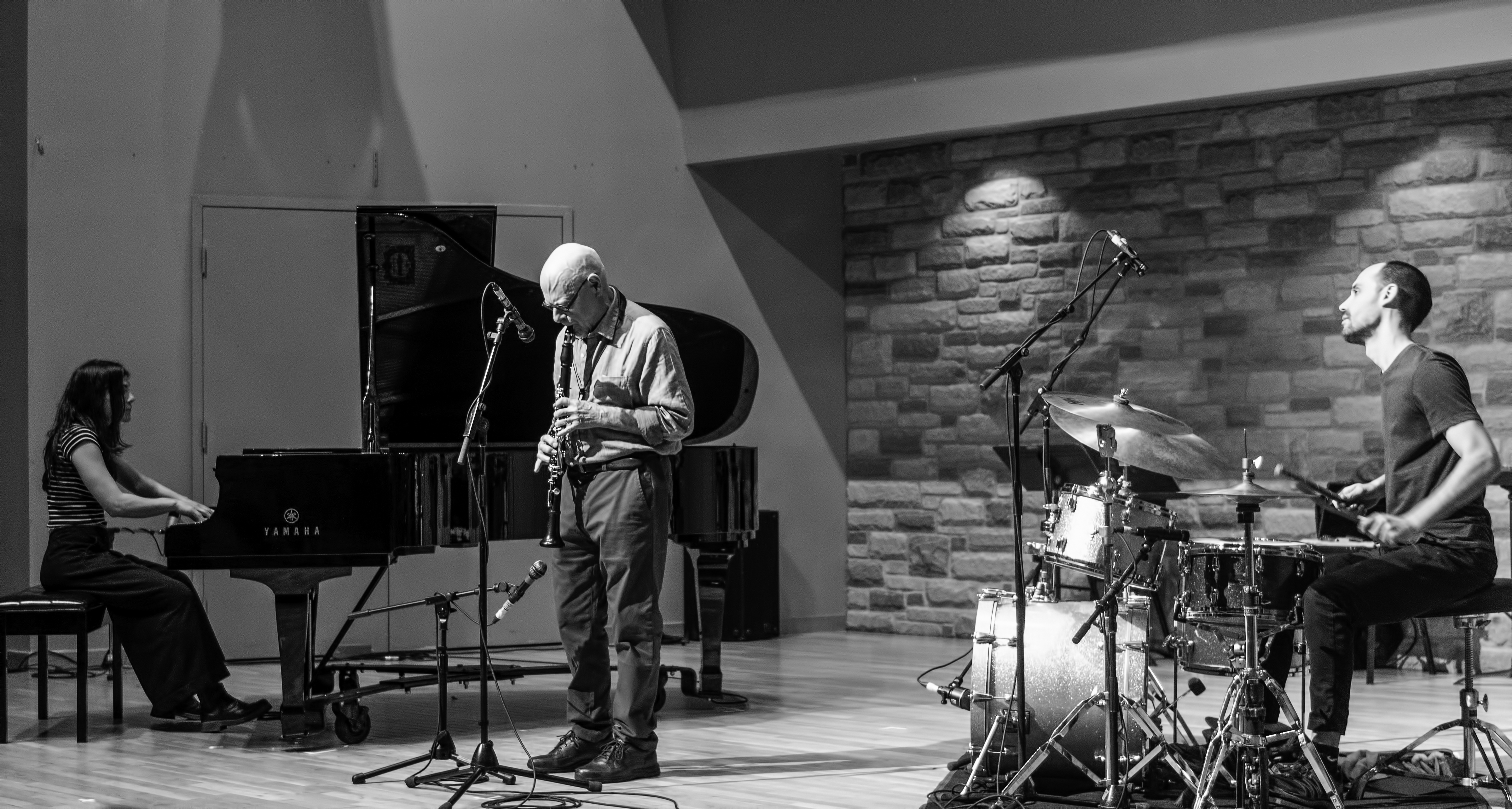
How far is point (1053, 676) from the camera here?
499 cm

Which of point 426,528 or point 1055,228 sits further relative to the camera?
point 1055,228

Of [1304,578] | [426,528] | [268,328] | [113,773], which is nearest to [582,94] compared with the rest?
[268,328]

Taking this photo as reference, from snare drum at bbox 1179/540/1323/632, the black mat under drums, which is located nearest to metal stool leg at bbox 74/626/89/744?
the black mat under drums

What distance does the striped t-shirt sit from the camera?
657cm

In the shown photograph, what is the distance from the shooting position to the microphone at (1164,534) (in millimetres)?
4676

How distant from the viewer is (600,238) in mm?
9711

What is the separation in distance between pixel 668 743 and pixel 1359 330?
2.89 meters

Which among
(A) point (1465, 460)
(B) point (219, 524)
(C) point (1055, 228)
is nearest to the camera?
(A) point (1465, 460)

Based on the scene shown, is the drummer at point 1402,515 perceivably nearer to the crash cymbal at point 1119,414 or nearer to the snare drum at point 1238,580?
the snare drum at point 1238,580

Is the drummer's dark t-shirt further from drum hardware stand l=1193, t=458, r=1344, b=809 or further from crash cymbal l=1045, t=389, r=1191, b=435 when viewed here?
crash cymbal l=1045, t=389, r=1191, b=435

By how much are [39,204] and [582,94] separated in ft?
10.1

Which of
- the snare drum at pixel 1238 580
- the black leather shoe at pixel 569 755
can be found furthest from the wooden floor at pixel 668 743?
the snare drum at pixel 1238 580

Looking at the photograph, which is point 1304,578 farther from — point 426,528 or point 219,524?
point 219,524

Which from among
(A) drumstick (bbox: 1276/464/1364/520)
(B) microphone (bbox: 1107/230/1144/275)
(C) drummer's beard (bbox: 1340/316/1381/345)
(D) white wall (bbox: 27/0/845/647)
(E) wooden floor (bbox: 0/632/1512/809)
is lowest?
(E) wooden floor (bbox: 0/632/1512/809)
